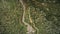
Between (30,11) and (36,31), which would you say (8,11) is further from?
(36,31)

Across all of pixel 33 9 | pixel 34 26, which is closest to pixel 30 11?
pixel 33 9

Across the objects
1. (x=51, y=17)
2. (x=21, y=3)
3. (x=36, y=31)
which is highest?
(x=21, y=3)

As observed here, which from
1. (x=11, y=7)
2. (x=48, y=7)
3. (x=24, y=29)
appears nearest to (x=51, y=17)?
(x=48, y=7)

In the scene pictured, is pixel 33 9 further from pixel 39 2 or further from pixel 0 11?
pixel 0 11

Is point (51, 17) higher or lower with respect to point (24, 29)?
higher

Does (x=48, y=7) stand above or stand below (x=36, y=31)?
above
